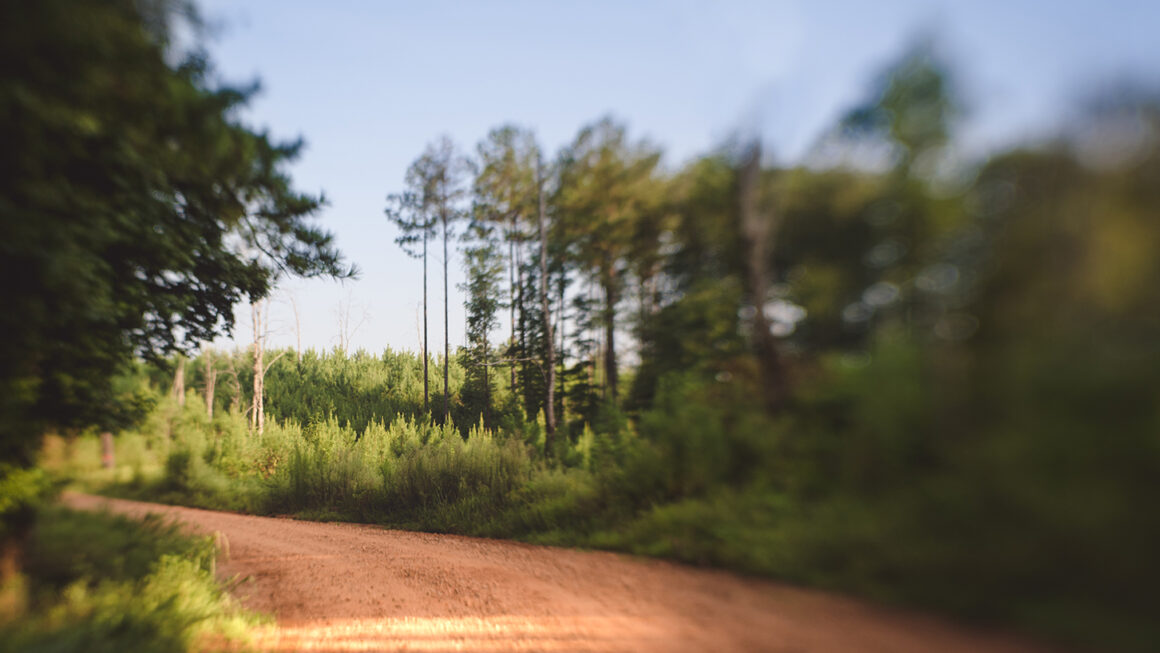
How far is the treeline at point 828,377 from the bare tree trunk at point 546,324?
1.8 inches

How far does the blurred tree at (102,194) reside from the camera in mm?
3627

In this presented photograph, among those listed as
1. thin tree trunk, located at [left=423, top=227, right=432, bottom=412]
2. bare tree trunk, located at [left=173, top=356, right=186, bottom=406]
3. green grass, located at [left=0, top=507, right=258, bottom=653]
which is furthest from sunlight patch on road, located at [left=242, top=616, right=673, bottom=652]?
thin tree trunk, located at [left=423, top=227, right=432, bottom=412]

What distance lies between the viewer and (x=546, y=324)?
7.84 m

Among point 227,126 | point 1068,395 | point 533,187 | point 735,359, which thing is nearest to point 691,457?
point 735,359

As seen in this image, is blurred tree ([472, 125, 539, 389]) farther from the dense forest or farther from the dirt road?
the dirt road

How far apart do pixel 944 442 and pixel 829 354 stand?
4.34 ft

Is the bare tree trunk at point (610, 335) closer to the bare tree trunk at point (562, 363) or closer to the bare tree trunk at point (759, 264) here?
the bare tree trunk at point (562, 363)

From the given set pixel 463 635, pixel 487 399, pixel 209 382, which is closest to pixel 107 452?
pixel 209 382

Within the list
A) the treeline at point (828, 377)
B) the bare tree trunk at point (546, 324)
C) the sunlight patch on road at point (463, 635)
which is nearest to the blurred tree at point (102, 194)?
the treeline at point (828, 377)

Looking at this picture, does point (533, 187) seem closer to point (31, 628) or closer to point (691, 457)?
point (691, 457)

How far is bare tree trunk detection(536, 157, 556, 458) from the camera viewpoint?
749 centimetres

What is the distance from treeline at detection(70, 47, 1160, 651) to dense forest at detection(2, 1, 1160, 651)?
0.07 ft

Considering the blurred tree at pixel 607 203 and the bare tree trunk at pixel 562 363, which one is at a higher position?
the blurred tree at pixel 607 203

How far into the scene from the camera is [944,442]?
3217mm
